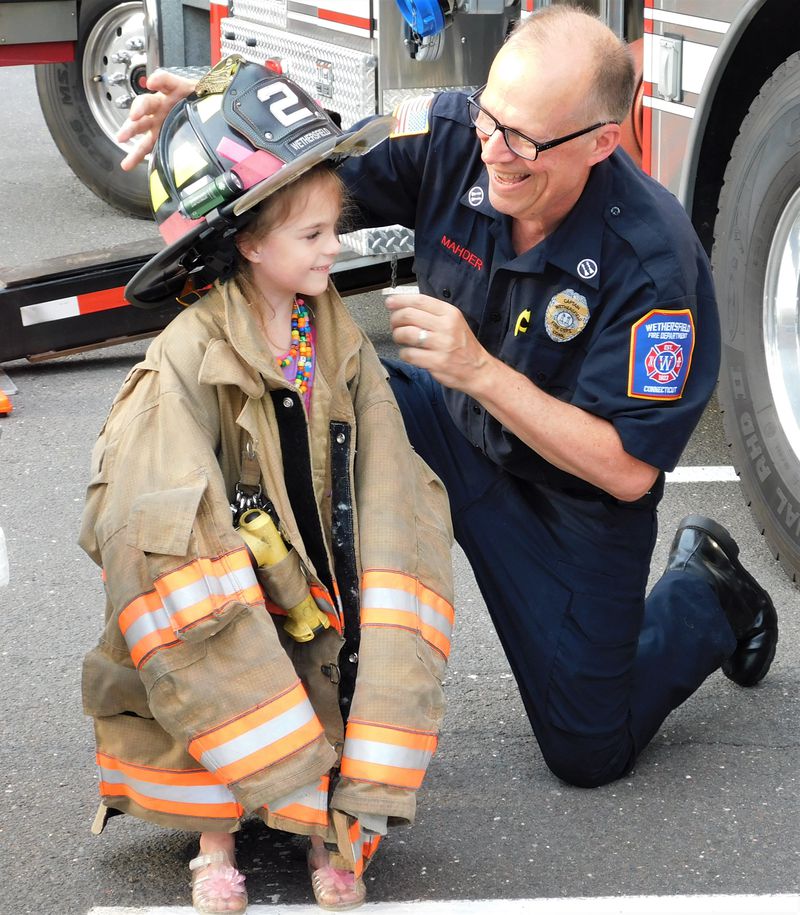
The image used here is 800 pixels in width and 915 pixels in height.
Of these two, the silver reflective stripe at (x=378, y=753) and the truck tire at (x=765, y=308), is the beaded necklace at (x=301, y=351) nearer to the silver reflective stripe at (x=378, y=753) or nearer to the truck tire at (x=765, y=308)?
the silver reflective stripe at (x=378, y=753)

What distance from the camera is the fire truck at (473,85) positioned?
3.49m

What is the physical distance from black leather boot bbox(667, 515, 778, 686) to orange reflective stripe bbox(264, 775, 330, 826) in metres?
1.14

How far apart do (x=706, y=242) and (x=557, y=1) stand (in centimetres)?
98

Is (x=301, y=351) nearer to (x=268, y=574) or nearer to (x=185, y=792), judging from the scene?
(x=268, y=574)

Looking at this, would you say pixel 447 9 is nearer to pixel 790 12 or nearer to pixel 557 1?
pixel 557 1

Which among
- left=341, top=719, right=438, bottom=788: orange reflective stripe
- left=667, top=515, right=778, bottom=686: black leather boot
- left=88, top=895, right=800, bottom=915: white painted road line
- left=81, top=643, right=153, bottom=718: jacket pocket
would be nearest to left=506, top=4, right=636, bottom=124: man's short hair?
left=667, top=515, right=778, bottom=686: black leather boot

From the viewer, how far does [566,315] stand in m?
2.60

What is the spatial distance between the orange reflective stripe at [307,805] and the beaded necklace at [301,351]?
0.65 m

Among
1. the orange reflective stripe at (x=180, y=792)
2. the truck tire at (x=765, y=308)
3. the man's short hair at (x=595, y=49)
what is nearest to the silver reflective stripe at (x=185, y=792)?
the orange reflective stripe at (x=180, y=792)

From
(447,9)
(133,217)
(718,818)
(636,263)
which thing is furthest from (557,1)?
(133,217)

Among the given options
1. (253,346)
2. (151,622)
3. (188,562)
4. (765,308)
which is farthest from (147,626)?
(765,308)

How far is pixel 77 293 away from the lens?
15.4 feet

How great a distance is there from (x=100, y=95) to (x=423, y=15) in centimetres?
319

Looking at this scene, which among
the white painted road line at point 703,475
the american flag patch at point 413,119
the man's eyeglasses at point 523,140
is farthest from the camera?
the white painted road line at point 703,475
